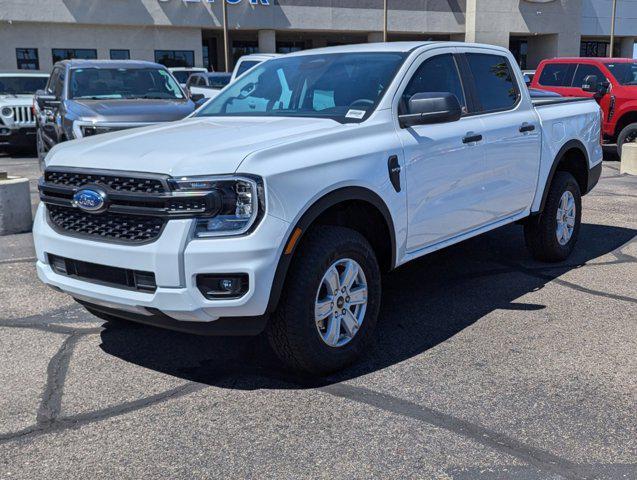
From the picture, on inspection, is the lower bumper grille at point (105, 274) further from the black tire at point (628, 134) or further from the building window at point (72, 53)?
the building window at point (72, 53)

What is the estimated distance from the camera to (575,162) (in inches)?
271

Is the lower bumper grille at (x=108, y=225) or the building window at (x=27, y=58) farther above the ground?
the building window at (x=27, y=58)

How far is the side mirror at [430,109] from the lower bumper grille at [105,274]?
1.93m

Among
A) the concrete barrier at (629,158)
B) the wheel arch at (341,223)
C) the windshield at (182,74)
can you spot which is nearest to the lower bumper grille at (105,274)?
the wheel arch at (341,223)

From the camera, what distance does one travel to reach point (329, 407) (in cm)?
376

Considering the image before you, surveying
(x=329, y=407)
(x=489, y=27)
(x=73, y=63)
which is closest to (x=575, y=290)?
(x=329, y=407)

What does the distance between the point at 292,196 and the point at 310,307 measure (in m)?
0.60

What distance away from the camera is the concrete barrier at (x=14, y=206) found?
25.8 ft

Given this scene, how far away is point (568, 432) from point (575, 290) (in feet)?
8.23

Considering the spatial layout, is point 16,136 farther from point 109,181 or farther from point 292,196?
point 292,196

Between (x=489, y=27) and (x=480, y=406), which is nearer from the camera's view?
(x=480, y=406)

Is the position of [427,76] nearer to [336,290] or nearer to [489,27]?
[336,290]

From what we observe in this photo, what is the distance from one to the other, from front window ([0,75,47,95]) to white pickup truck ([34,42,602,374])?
1277 centimetres

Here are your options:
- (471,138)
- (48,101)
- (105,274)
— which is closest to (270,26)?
(48,101)
